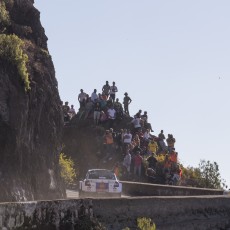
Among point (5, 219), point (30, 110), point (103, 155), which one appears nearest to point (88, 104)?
point (103, 155)

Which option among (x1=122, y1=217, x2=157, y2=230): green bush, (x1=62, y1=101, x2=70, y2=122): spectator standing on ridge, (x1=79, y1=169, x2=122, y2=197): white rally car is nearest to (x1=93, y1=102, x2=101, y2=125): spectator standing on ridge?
(x1=62, y1=101, x2=70, y2=122): spectator standing on ridge

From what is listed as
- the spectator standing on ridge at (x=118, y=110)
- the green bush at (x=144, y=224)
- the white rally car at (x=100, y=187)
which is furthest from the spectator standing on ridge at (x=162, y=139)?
the green bush at (x=144, y=224)

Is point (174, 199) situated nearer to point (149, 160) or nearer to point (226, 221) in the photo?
point (226, 221)

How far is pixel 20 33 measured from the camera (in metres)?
21.2

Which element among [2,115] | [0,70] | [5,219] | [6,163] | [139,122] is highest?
[139,122]

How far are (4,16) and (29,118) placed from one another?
4056 mm

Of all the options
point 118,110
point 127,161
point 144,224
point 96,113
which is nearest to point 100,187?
point 127,161

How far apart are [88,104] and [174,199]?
24.3 m

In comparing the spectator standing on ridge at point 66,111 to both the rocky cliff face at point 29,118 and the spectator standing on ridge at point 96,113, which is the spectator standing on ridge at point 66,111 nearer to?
the spectator standing on ridge at point 96,113

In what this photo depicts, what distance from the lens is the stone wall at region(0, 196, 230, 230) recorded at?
8312 mm

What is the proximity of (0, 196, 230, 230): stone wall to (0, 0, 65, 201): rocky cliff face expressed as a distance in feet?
17.6

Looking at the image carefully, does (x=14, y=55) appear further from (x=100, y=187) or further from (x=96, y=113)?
(x=96, y=113)

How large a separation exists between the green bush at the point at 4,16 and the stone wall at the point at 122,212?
1030 cm

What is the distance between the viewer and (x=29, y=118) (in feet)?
59.5
